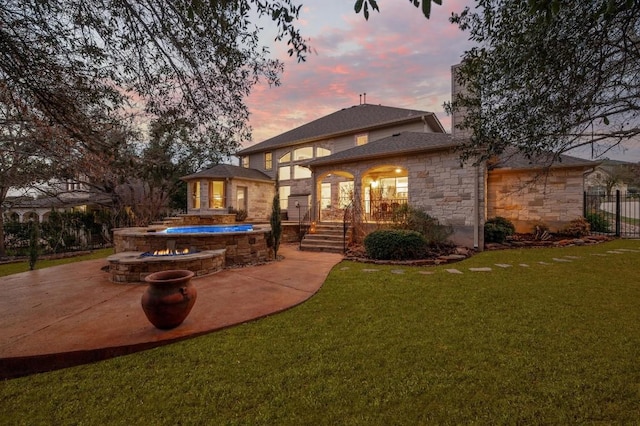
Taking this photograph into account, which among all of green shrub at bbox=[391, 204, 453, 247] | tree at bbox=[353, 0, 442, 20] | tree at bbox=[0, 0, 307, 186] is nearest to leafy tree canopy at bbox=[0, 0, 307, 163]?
tree at bbox=[0, 0, 307, 186]

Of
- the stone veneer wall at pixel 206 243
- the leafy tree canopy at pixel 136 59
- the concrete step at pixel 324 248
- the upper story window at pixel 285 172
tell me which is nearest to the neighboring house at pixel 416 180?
the upper story window at pixel 285 172

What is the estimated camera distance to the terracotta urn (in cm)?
339

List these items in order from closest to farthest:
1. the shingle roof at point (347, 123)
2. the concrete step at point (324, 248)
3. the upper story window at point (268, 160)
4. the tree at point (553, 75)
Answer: the tree at point (553, 75)
the concrete step at point (324, 248)
the shingle roof at point (347, 123)
the upper story window at point (268, 160)

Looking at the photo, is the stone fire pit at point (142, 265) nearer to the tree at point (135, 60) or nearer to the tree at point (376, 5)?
the tree at point (135, 60)

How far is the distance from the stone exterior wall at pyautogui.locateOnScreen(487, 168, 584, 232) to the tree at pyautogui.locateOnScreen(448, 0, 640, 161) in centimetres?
762

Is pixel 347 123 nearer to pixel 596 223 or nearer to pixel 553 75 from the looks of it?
pixel 596 223

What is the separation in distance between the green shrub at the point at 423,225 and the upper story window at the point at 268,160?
542 inches

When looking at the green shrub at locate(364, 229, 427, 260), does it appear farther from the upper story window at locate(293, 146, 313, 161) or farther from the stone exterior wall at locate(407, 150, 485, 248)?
the upper story window at locate(293, 146, 313, 161)

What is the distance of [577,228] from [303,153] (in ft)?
52.1

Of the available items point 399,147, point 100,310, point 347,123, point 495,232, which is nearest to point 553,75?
point 399,147

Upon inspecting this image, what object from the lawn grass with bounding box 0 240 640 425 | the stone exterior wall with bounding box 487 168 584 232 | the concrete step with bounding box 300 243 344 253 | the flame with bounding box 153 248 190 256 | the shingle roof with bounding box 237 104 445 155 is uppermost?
the shingle roof with bounding box 237 104 445 155

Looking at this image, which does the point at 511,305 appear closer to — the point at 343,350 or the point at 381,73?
the point at 343,350

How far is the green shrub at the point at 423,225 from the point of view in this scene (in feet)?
31.1

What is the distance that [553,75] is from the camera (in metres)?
3.90
